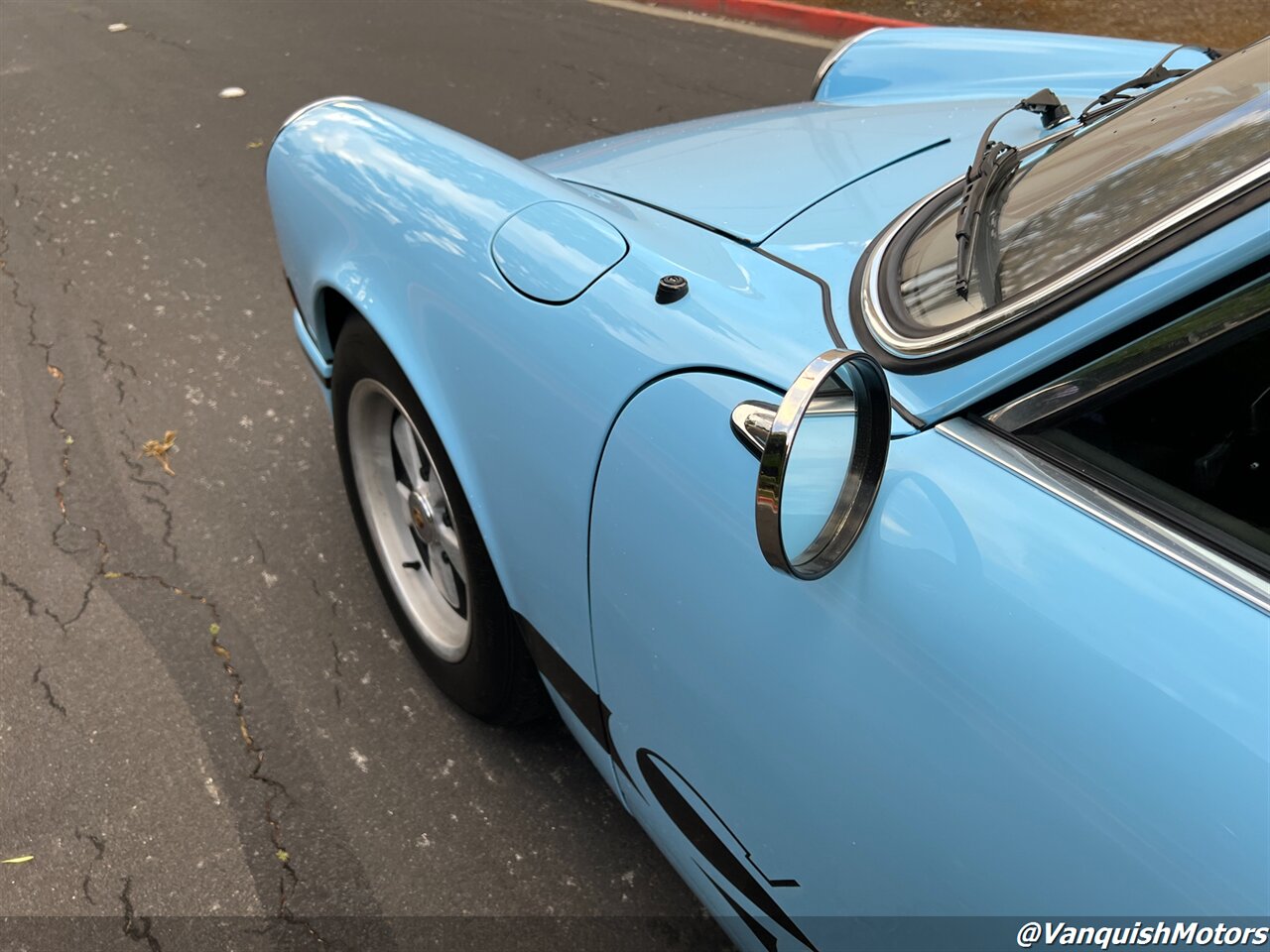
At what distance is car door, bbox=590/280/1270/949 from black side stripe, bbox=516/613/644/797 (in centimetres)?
30

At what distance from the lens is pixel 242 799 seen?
2197 millimetres

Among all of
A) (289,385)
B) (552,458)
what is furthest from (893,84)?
(289,385)

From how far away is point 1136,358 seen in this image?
108cm

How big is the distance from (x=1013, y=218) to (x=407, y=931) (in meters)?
1.61

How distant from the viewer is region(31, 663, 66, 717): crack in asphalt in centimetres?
238

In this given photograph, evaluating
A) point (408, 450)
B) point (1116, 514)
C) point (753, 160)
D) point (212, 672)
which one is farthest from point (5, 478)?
point (1116, 514)

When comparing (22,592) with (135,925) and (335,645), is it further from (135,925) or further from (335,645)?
(135,925)

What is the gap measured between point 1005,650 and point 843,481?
0.79ft

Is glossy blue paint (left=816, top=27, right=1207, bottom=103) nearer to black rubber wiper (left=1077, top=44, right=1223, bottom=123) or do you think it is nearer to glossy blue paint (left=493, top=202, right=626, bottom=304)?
black rubber wiper (left=1077, top=44, right=1223, bottom=123)

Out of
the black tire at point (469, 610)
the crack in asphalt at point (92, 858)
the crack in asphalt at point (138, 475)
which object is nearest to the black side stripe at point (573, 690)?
the black tire at point (469, 610)

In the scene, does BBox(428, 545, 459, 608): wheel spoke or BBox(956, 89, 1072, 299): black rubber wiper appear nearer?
BBox(956, 89, 1072, 299): black rubber wiper

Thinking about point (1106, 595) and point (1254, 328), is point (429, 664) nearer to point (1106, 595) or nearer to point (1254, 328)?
point (1106, 595)

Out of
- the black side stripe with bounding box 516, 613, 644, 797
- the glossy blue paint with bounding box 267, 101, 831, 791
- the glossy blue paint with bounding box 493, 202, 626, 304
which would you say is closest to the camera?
the glossy blue paint with bounding box 267, 101, 831, 791

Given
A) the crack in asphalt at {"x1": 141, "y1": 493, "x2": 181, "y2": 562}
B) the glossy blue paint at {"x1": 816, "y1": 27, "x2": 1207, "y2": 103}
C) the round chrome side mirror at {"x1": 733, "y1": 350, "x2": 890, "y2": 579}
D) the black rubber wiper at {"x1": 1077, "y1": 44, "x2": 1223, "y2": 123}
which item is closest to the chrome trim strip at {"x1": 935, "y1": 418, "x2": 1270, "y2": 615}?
the round chrome side mirror at {"x1": 733, "y1": 350, "x2": 890, "y2": 579}
